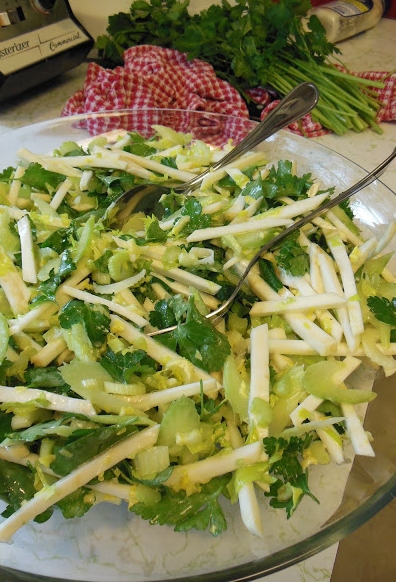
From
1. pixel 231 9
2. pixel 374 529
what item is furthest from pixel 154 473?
pixel 231 9

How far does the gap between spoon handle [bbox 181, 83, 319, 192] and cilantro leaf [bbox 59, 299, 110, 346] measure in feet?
1.89

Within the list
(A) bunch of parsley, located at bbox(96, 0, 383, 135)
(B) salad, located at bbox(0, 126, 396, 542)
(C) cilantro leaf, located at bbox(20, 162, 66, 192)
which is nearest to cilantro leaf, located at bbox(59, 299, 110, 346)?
(B) salad, located at bbox(0, 126, 396, 542)

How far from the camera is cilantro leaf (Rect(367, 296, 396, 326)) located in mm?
1105

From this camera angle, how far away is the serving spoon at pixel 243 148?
4.51 feet

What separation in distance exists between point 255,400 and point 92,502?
0.34 meters

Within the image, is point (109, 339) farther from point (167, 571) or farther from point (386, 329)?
point (386, 329)

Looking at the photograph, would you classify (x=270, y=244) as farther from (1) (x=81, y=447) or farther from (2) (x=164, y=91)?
(2) (x=164, y=91)

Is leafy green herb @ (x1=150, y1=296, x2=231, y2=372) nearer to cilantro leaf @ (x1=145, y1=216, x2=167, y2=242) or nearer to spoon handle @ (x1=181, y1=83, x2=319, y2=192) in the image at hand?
cilantro leaf @ (x1=145, y1=216, x2=167, y2=242)

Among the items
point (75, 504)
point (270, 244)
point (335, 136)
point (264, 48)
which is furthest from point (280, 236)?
point (264, 48)

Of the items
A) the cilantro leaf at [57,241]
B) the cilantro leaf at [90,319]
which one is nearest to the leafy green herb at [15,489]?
the cilantro leaf at [90,319]

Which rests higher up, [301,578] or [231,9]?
[231,9]

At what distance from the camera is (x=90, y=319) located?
3.34 ft

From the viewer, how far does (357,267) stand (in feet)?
4.09

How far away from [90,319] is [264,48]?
1.73 metres
